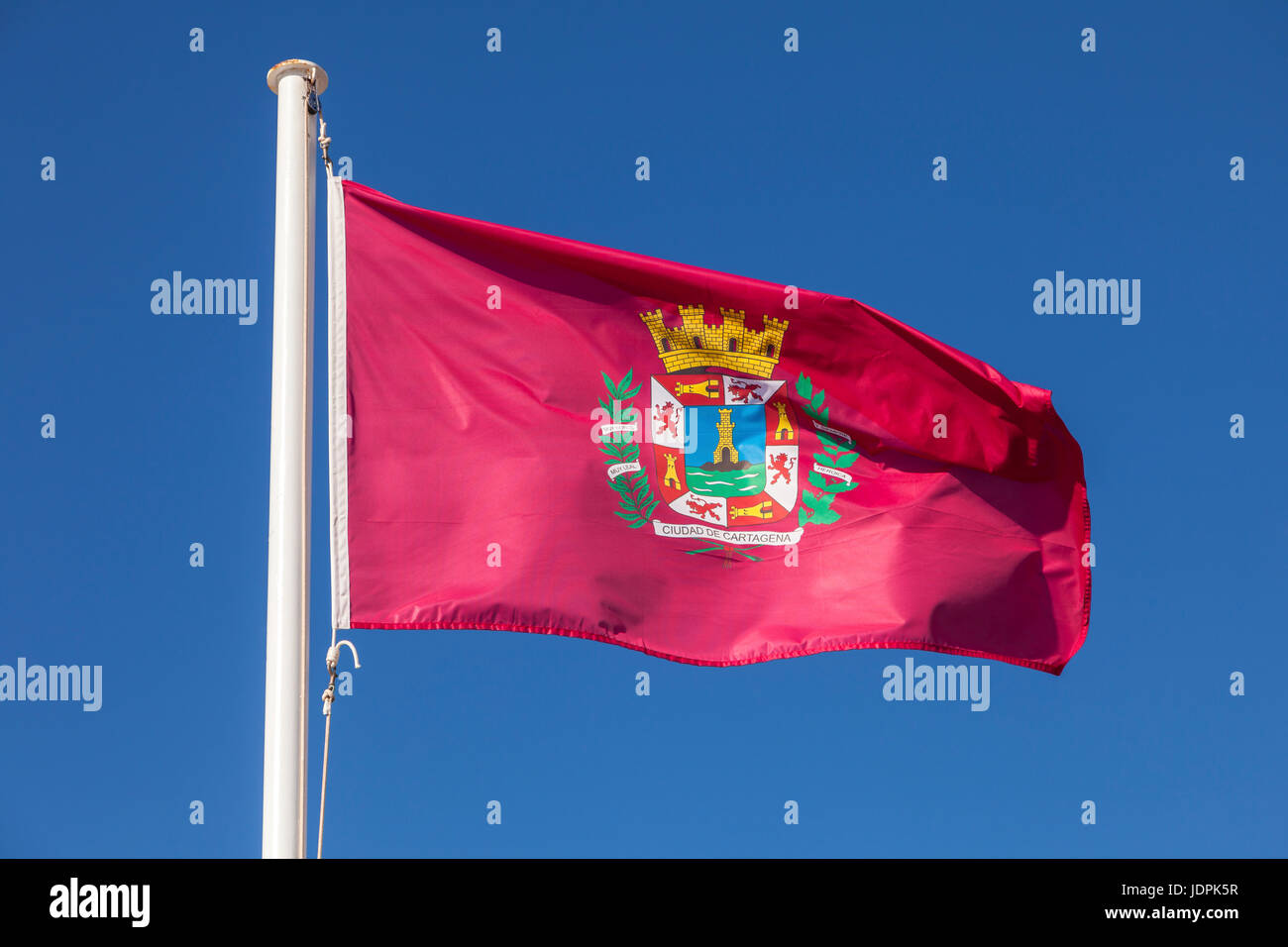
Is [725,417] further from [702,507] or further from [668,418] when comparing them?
[702,507]

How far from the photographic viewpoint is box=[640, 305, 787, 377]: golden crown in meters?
10.9

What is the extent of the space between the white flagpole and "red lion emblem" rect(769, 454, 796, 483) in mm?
3625

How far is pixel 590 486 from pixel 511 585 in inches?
40.3

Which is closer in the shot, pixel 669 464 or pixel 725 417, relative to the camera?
pixel 669 464

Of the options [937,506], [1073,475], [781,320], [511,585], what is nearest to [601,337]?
[781,320]

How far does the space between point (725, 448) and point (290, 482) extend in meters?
3.56

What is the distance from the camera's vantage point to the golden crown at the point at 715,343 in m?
10.9

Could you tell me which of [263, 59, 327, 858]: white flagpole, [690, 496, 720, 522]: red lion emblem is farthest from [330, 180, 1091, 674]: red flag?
[263, 59, 327, 858]: white flagpole

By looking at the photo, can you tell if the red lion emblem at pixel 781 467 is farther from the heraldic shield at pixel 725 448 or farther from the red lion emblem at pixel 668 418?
the red lion emblem at pixel 668 418

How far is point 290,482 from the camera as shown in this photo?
27.5 ft

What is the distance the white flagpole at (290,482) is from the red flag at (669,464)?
947 millimetres

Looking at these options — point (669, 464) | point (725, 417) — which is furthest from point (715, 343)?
point (669, 464)

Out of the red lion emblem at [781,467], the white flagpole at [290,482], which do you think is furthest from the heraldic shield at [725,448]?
the white flagpole at [290,482]

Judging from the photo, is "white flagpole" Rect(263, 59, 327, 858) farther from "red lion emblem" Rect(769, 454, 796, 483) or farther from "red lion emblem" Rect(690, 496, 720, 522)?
"red lion emblem" Rect(769, 454, 796, 483)
